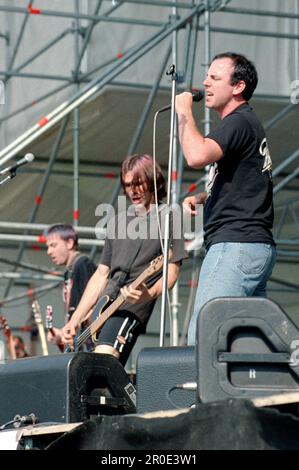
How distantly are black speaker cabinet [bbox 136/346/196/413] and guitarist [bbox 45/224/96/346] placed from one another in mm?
2669

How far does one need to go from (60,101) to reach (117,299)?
4.31 m

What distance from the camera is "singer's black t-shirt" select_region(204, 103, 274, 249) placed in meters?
4.11

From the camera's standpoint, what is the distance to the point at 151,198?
5602mm

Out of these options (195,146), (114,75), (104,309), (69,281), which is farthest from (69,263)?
(195,146)

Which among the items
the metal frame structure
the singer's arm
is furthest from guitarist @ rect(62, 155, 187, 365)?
the metal frame structure

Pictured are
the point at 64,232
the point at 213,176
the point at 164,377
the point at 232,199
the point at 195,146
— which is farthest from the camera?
the point at 64,232

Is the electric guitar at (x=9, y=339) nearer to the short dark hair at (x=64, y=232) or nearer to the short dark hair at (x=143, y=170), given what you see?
the short dark hair at (x=64, y=232)

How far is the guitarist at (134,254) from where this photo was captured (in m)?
5.49

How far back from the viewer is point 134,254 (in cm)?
565

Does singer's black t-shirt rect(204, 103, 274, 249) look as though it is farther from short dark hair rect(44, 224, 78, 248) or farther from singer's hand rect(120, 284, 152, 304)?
short dark hair rect(44, 224, 78, 248)

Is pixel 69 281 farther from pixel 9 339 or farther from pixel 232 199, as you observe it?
pixel 232 199

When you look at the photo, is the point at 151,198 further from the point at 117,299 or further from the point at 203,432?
the point at 203,432

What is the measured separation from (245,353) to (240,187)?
3.06 feet

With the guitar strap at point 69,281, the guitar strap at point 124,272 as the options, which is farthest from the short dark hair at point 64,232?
the guitar strap at point 124,272
